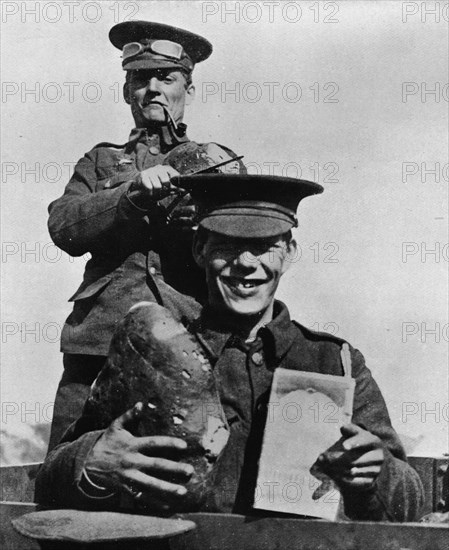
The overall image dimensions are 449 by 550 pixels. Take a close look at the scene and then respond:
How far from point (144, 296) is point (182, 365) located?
3.26ft

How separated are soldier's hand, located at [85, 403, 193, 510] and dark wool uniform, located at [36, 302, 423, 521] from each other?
8 cm

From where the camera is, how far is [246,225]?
12.9ft

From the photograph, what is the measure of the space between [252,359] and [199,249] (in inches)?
17.9

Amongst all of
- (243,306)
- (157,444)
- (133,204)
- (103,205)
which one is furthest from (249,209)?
(157,444)

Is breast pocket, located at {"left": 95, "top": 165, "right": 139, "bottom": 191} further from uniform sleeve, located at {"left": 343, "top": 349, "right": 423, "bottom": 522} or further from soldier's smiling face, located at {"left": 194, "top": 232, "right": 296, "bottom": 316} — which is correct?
uniform sleeve, located at {"left": 343, "top": 349, "right": 423, "bottom": 522}

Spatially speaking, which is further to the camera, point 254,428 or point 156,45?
point 156,45

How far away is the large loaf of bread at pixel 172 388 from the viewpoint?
11.4 ft

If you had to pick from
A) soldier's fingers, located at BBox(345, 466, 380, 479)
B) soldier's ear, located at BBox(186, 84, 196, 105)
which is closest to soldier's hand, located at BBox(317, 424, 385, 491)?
soldier's fingers, located at BBox(345, 466, 380, 479)

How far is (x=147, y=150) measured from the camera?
15.2 ft

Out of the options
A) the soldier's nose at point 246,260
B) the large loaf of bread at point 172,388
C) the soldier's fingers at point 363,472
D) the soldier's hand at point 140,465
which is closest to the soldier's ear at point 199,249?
the soldier's nose at point 246,260

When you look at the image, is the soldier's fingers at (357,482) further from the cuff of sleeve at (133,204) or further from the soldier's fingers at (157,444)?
the cuff of sleeve at (133,204)

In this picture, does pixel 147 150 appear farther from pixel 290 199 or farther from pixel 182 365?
pixel 182 365

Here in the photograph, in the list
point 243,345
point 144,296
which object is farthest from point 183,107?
point 243,345

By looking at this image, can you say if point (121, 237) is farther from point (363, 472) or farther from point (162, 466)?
point (363, 472)
